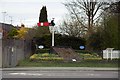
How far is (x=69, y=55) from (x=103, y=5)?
18.7 m

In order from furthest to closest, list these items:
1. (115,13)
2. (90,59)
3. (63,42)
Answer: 1. (63,42)
2. (115,13)
3. (90,59)

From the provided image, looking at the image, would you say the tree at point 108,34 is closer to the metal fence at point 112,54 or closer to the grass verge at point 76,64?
the metal fence at point 112,54

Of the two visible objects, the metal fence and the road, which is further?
the metal fence

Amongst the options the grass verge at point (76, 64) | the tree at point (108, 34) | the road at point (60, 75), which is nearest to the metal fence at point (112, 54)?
the tree at point (108, 34)

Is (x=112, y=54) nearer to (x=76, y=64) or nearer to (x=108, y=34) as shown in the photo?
(x=108, y=34)

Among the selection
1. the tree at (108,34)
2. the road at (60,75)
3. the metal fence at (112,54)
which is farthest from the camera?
the tree at (108,34)

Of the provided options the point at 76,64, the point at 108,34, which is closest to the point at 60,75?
the point at 76,64

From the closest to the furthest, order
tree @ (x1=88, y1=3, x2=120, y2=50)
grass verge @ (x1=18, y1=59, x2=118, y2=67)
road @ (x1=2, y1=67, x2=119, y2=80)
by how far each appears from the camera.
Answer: road @ (x1=2, y1=67, x2=119, y2=80), grass verge @ (x1=18, y1=59, x2=118, y2=67), tree @ (x1=88, y1=3, x2=120, y2=50)

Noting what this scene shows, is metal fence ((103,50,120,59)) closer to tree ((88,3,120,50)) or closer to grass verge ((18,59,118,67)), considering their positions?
tree ((88,3,120,50))

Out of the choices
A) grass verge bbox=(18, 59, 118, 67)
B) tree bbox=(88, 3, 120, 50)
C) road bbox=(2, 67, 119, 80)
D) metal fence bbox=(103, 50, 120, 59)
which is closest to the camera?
road bbox=(2, 67, 119, 80)

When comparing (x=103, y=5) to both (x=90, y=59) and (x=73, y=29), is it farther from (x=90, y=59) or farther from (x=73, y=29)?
(x=90, y=59)

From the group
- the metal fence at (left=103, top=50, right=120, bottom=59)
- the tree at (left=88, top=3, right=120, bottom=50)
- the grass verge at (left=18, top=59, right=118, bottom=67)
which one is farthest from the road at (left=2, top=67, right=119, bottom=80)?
the tree at (left=88, top=3, right=120, bottom=50)

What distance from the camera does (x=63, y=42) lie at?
2071 inches

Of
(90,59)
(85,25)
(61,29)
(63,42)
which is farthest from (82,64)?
(61,29)
